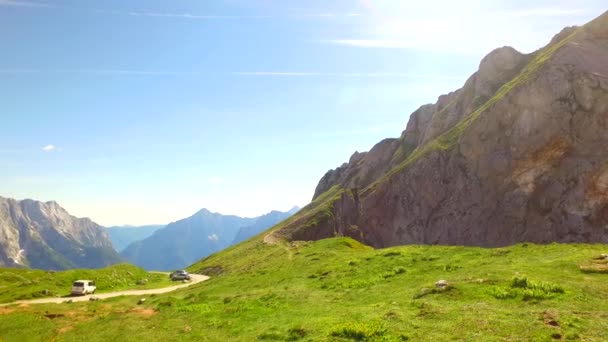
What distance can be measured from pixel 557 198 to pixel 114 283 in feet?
400

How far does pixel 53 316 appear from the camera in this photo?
37.6 metres

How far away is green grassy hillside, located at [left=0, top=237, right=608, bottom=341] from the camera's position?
2083 centimetres

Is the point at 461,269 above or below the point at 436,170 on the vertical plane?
below

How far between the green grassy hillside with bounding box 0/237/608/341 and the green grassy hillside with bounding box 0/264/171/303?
14028mm

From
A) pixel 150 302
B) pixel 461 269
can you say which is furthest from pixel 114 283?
pixel 461 269

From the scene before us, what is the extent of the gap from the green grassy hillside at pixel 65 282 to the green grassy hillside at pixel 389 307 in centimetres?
1403

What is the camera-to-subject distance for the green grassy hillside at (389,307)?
2083 centimetres

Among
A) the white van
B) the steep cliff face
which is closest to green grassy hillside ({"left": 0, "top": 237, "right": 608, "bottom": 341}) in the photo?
the white van

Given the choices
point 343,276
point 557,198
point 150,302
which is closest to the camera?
point 343,276

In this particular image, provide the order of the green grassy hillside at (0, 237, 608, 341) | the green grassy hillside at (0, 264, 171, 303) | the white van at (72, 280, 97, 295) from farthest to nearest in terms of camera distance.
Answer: the white van at (72, 280, 97, 295) → the green grassy hillside at (0, 264, 171, 303) → the green grassy hillside at (0, 237, 608, 341)

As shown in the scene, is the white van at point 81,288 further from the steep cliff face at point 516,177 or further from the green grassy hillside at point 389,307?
the steep cliff face at point 516,177

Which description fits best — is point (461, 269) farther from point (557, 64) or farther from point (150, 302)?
point (557, 64)

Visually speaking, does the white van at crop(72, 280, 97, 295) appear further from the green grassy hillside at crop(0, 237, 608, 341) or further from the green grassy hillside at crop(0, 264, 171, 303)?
the green grassy hillside at crop(0, 237, 608, 341)

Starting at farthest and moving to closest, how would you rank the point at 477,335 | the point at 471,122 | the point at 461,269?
the point at 471,122 < the point at 461,269 < the point at 477,335
